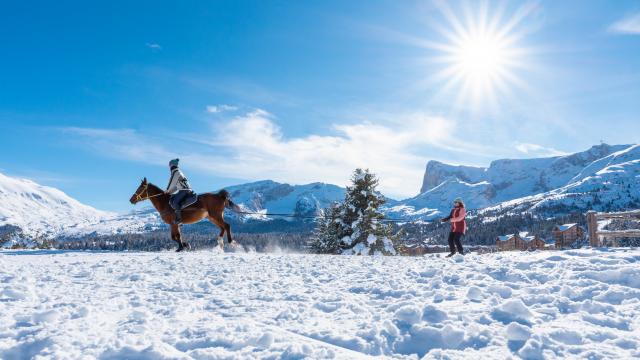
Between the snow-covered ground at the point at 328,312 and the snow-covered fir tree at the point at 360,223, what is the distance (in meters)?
19.0

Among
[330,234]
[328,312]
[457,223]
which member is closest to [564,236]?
[330,234]

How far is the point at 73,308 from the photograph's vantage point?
6875 mm

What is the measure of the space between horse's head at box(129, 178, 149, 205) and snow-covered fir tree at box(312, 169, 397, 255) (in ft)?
47.4

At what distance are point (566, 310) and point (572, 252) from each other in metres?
6.13

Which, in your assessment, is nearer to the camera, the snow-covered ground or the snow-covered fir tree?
the snow-covered ground

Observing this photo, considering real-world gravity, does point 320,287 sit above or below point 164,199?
below

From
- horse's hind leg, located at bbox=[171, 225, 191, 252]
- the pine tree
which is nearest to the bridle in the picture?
horse's hind leg, located at bbox=[171, 225, 191, 252]

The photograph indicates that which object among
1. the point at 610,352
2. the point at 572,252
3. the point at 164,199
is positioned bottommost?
the point at 610,352

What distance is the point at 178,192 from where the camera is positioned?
1720 centimetres

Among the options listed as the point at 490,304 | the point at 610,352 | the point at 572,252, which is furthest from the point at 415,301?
Result: the point at 572,252

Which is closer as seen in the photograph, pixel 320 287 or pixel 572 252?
pixel 320 287

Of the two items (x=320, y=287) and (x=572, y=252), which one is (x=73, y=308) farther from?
(x=572, y=252)

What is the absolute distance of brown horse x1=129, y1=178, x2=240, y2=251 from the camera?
675 inches

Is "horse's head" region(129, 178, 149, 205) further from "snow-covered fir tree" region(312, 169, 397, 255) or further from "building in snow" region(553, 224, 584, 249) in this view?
"building in snow" region(553, 224, 584, 249)
